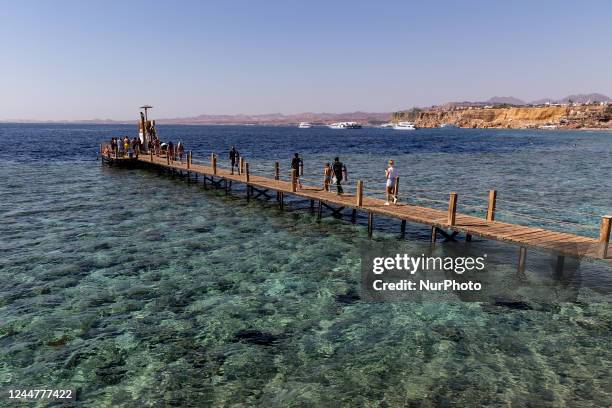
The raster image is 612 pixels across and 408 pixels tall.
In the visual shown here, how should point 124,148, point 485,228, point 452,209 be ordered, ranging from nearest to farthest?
point 485,228 < point 452,209 < point 124,148

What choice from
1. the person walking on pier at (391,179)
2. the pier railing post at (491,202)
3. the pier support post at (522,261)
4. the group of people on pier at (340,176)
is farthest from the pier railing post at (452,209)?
the person walking on pier at (391,179)

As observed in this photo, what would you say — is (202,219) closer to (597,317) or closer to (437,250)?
(437,250)

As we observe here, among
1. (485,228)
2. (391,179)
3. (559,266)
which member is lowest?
(559,266)

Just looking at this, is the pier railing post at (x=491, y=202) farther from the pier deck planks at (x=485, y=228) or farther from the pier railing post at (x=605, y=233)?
the pier railing post at (x=605, y=233)

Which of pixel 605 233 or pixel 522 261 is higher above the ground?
pixel 605 233

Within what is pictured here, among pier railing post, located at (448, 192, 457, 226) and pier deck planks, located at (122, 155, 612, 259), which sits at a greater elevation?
pier railing post, located at (448, 192, 457, 226)

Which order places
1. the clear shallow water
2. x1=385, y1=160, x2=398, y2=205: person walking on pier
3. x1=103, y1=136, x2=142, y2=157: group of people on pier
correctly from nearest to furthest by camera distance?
1. the clear shallow water
2. x1=385, y1=160, x2=398, y2=205: person walking on pier
3. x1=103, y1=136, x2=142, y2=157: group of people on pier

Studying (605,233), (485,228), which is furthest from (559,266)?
(485,228)

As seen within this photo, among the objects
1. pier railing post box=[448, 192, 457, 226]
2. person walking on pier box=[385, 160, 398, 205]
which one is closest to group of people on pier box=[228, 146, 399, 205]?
person walking on pier box=[385, 160, 398, 205]

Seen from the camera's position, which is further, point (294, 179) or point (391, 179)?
point (294, 179)

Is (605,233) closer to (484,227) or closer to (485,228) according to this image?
(485,228)

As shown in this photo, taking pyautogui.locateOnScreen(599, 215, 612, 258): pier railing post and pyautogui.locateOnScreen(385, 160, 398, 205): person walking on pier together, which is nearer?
pyautogui.locateOnScreen(599, 215, 612, 258): pier railing post

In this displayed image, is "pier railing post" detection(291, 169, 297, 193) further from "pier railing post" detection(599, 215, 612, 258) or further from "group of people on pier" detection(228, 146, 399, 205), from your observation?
"pier railing post" detection(599, 215, 612, 258)

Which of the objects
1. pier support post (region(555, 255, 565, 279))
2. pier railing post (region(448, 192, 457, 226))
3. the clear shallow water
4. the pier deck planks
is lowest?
the clear shallow water
